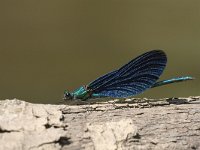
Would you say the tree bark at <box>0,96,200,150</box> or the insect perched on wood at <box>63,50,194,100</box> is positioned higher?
the insect perched on wood at <box>63,50,194,100</box>

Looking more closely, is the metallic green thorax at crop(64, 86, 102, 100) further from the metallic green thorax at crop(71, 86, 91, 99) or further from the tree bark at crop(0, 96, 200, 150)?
the tree bark at crop(0, 96, 200, 150)

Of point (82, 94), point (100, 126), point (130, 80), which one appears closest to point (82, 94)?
point (82, 94)

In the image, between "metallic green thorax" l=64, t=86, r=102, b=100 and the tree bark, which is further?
"metallic green thorax" l=64, t=86, r=102, b=100

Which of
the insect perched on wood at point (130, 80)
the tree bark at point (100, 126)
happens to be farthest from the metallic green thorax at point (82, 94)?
the tree bark at point (100, 126)

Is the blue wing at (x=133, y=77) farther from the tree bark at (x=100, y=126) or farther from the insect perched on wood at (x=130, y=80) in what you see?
the tree bark at (x=100, y=126)

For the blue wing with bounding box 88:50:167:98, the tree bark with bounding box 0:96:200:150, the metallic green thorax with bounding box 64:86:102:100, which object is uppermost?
the blue wing with bounding box 88:50:167:98

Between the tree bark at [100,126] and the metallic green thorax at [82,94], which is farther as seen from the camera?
the metallic green thorax at [82,94]

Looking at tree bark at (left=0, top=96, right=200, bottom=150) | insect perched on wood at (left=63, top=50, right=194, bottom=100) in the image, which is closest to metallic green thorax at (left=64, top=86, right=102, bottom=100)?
insect perched on wood at (left=63, top=50, right=194, bottom=100)

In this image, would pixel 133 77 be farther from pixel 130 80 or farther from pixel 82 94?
pixel 82 94
